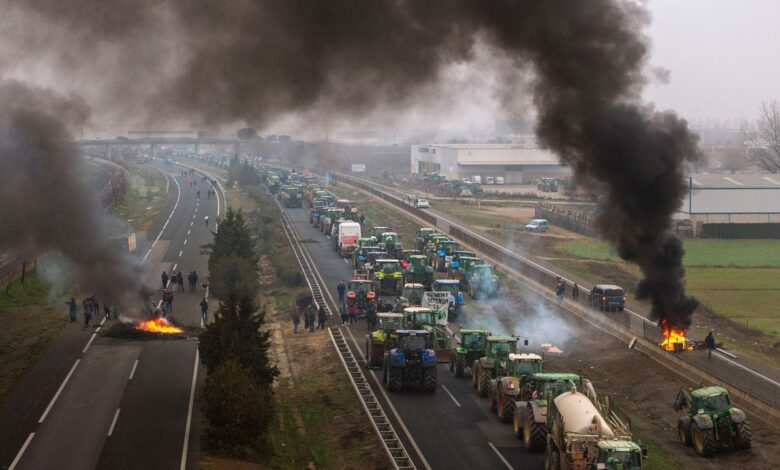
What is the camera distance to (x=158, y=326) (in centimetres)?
5112

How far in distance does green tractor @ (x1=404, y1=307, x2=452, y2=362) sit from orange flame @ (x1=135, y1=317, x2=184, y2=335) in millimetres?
12856

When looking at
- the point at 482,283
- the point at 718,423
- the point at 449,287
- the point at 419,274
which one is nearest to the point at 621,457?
the point at 718,423

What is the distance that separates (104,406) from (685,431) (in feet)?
66.6

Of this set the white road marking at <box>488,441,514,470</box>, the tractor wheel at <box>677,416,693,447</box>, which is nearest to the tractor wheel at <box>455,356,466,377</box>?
the white road marking at <box>488,441,514,470</box>

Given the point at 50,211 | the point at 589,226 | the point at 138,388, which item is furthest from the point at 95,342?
the point at 589,226

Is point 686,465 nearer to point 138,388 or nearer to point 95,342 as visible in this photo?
point 138,388

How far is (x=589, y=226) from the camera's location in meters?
95.9

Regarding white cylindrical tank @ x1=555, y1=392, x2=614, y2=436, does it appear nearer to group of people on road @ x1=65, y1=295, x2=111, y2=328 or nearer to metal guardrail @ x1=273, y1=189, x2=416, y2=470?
metal guardrail @ x1=273, y1=189, x2=416, y2=470

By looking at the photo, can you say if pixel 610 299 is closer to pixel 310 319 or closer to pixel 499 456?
pixel 310 319

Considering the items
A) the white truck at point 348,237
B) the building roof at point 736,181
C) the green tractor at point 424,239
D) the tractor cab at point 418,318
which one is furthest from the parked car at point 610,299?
the building roof at point 736,181

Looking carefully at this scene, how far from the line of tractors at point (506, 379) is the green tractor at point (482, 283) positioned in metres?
0.06

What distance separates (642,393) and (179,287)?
3557cm

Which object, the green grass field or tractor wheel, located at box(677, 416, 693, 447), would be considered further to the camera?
the green grass field

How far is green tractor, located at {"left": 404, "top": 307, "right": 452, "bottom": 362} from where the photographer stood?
145ft
